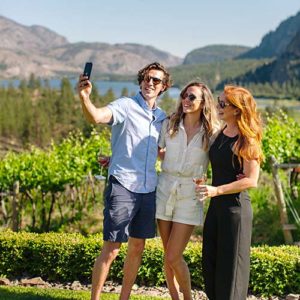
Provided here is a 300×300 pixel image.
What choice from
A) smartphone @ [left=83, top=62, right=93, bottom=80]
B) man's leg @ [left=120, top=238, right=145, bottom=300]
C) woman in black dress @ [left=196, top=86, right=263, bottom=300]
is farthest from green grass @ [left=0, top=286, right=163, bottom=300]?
smartphone @ [left=83, top=62, right=93, bottom=80]

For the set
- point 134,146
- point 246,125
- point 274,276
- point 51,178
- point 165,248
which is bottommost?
point 274,276

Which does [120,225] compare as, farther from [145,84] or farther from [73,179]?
[73,179]

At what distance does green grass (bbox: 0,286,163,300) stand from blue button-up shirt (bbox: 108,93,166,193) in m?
1.80

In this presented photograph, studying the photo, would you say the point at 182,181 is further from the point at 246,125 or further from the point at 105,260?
the point at 105,260

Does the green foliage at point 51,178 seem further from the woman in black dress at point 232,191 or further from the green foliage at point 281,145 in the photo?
the woman in black dress at point 232,191

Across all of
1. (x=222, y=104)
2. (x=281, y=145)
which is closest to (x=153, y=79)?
(x=222, y=104)

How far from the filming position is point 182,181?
13.6ft

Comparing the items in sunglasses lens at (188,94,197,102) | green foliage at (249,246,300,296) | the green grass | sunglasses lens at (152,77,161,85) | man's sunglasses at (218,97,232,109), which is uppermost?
sunglasses lens at (152,77,161,85)

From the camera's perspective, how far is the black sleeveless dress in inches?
149

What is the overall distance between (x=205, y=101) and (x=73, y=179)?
749cm

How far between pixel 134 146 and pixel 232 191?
0.93 m

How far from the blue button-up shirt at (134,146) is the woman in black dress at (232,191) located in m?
0.57

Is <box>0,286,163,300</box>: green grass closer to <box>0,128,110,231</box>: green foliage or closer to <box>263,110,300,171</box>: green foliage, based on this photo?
<box>0,128,110,231</box>: green foliage

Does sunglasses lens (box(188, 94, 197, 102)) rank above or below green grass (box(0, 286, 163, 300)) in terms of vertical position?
above
